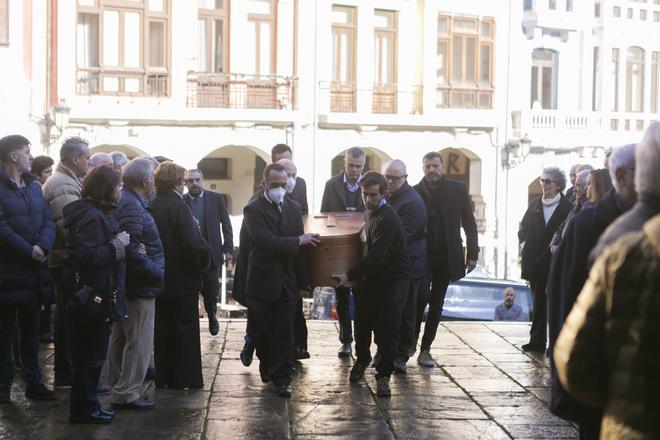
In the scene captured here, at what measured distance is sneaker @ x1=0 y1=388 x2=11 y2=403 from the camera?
28.8 feet

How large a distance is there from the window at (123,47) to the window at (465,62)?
845 cm

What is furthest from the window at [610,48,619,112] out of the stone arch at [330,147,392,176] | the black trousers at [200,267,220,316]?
the black trousers at [200,267,220,316]

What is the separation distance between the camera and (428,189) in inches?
434

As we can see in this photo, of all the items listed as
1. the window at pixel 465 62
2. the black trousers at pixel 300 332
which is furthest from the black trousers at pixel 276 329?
the window at pixel 465 62

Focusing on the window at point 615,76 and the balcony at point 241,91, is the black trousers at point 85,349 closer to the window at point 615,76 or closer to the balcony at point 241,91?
the balcony at point 241,91

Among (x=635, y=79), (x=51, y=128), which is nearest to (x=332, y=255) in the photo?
(x=51, y=128)

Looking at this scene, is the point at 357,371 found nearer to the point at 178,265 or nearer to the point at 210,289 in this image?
the point at 178,265

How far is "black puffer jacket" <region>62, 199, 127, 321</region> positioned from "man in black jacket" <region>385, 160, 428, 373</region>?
2859 mm

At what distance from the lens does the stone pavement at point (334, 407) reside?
8172mm

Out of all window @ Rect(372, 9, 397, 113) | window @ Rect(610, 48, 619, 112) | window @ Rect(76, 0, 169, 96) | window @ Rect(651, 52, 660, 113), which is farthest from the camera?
window @ Rect(651, 52, 660, 113)

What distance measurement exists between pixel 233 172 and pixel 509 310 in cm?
Result: 1559

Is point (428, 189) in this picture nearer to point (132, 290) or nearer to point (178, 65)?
point (132, 290)

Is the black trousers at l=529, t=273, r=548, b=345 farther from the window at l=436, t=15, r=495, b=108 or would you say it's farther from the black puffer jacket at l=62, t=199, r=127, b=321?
the window at l=436, t=15, r=495, b=108

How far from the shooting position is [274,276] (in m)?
9.28
